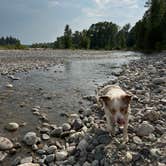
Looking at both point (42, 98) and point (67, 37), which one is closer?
point (42, 98)

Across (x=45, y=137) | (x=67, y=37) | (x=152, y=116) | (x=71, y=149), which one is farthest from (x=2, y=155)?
(x=67, y=37)

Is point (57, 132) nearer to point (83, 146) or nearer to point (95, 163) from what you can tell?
point (83, 146)

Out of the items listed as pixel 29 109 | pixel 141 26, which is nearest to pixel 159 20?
pixel 141 26

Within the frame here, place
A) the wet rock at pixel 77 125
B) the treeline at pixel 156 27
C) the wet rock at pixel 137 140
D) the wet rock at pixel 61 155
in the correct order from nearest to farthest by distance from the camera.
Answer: the wet rock at pixel 137 140 < the wet rock at pixel 61 155 < the wet rock at pixel 77 125 < the treeline at pixel 156 27

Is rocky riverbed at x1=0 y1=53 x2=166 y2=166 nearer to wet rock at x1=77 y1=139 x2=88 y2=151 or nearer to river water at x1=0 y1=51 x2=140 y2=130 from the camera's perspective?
wet rock at x1=77 y1=139 x2=88 y2=151

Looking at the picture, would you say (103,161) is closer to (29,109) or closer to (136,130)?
(136,130)

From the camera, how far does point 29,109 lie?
957 centimetres

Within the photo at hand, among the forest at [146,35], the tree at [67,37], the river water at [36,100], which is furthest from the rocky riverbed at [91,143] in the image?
the tree at [67,37]

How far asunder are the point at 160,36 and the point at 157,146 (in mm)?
56606

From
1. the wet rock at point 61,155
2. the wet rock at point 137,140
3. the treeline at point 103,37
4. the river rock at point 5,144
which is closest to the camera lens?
the wet rock at point 137,140

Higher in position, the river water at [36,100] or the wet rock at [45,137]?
the river water at [36,100]

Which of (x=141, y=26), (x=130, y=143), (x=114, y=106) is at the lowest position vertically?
(x=130, y=143)

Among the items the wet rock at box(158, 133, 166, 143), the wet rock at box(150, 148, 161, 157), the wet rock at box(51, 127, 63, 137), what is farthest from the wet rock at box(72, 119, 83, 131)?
the wet rock at box(150, 148, 161, 157)

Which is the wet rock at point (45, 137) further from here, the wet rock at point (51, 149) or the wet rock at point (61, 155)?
the wet rock at point (61, 155)
